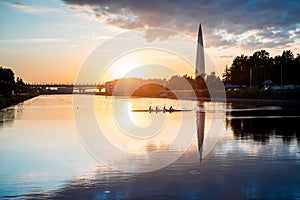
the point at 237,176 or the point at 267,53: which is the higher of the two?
the point at 267,53

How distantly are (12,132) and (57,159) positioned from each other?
9950 mm

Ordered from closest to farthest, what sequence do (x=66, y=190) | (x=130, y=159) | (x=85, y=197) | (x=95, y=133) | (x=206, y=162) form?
(x=85, y=197), (x=66, y=190), (x=206, y=162), (x=130, y=159), (x=95, y=133)

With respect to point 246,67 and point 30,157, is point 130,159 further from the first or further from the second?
point 246,67

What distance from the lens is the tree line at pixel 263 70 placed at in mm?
97562

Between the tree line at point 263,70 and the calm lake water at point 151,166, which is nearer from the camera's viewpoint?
the calm lake water at point 151,166

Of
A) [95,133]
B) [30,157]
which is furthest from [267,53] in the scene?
[30,157]

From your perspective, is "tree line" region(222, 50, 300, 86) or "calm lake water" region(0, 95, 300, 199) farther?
"tree line" region(222, 50, 300, 86)

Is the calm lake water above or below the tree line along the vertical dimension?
below

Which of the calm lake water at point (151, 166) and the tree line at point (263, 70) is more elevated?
the tree line at point (263, 70)

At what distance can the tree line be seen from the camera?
97.6 meters

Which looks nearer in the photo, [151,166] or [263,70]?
[151,166]

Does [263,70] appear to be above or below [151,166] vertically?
above

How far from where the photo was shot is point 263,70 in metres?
110

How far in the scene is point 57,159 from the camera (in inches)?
563
